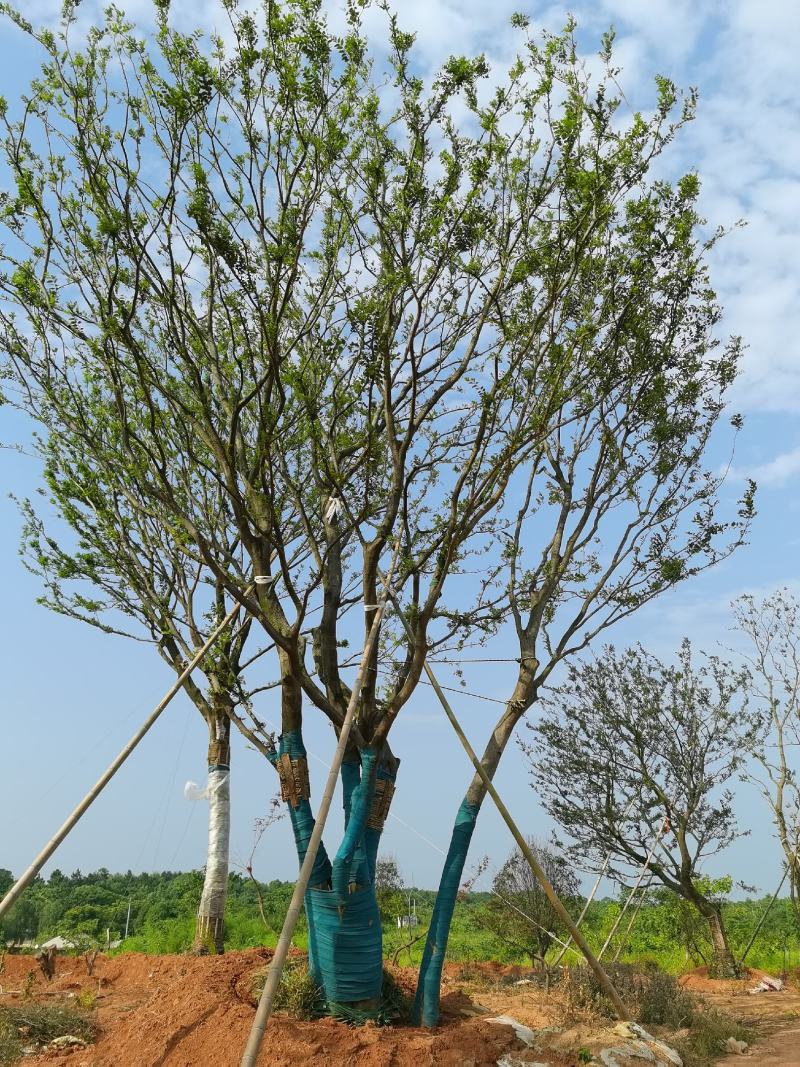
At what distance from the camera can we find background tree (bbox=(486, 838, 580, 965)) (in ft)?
43.6

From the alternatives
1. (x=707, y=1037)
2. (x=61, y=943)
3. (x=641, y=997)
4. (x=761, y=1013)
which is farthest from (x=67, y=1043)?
(x=761, y=1013)

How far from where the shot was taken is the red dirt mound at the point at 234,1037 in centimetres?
649

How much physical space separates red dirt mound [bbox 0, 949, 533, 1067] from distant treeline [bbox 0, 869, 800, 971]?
18.2ft

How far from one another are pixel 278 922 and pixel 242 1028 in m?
8.15

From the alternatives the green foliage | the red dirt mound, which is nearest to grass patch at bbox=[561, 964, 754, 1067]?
the red dirt mound

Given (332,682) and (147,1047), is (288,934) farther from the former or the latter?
(332,682)

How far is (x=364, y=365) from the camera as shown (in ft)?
27.3

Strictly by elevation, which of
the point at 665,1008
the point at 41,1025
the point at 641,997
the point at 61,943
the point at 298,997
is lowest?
the point at 41,1025

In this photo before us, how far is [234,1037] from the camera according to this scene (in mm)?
6633

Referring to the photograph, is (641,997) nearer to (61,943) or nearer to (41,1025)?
(41,1025)

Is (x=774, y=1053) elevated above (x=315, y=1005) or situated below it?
below

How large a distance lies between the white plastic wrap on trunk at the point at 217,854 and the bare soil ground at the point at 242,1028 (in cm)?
96

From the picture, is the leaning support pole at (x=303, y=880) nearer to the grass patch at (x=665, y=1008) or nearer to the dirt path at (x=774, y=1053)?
the grass patch at (x=665, y=1008)

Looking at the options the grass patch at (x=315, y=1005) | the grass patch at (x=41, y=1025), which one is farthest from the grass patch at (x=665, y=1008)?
the grass patch at (x=41, y=1025)
